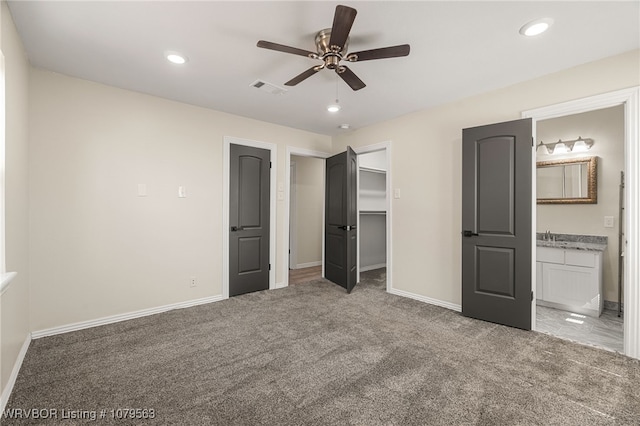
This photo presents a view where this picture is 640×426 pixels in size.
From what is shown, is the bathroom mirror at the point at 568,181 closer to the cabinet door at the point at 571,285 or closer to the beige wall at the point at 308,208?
the cabinet door at the point at 571,285

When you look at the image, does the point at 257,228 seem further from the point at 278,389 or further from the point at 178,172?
the point at 278,389

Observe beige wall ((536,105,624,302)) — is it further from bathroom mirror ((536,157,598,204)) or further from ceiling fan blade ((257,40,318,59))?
ceiling fan blade ((257,40,318,59))

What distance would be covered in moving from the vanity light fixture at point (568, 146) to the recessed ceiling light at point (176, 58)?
4.62 metres

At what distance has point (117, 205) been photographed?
10.2 ft

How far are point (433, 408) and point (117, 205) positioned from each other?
3.44 meters

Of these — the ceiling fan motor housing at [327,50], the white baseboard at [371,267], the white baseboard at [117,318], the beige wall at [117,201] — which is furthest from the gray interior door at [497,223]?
the white baseboard at [117,318]

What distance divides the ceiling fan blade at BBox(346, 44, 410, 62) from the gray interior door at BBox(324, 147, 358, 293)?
225 cm

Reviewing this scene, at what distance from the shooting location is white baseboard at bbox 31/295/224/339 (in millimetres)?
2729

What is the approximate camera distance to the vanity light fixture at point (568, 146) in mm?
3699

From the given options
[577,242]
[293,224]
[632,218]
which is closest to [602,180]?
[577,242]

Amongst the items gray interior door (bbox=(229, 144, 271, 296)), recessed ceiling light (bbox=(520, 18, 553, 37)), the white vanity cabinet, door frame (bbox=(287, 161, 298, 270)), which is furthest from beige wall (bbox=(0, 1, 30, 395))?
the white vanity cabinet

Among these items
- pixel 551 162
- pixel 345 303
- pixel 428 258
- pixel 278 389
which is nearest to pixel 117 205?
pixel 278 389

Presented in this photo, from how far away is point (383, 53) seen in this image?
6.47 feet

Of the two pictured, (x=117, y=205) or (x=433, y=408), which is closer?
(x=433, y=408)
